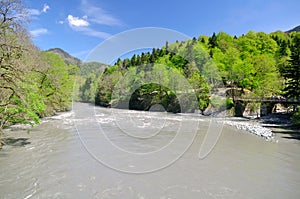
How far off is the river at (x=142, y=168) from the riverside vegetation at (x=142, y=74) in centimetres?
221

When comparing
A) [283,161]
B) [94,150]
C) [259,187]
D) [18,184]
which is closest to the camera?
[18,184]

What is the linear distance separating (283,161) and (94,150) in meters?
8.90

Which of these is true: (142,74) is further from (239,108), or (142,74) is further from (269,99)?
(269,99)

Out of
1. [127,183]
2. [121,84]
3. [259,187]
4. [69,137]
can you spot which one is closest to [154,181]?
[127,183]

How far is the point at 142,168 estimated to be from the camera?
8.17 meters

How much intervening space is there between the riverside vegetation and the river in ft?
7.26

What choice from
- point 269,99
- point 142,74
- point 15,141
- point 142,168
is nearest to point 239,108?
point 269,99

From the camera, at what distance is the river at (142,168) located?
6.35 meters

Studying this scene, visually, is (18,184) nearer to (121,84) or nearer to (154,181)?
(154,181)

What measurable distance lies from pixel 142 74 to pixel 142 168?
1296 inches

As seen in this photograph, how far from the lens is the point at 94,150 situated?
1041cm

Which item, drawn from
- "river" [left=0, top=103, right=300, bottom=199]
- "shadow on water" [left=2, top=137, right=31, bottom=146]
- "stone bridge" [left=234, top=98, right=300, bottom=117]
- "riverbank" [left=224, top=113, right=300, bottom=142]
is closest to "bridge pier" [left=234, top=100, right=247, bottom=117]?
"stone bridge" [left=234, top=98, right=300, bottom=117]

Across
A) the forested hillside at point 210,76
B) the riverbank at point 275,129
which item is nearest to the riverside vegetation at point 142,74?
the forested hillside at point 210,76

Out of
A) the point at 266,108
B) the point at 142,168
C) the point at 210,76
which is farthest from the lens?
the point at 210,76
